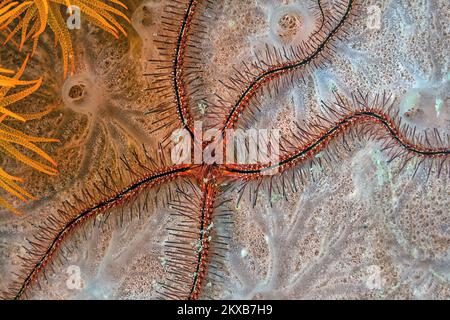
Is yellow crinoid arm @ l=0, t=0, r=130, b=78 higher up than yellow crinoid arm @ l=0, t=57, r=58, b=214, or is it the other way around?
yellow crinoid arm @ l=0, t=0, r=130, b=78

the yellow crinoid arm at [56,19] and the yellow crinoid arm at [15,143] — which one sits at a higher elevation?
the yellow crinoid arm at [56,19]

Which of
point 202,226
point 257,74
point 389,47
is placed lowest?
point 202,226

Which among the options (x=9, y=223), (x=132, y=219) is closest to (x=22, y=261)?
(x=9, y=223)

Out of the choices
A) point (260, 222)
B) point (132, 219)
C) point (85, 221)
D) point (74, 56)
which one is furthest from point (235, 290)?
point (74, 56)

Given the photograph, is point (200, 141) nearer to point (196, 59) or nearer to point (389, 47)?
point (196, 59)

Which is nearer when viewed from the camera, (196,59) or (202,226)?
(202,226)

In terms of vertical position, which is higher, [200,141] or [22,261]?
[200,141]

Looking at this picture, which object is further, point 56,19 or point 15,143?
point 15,143

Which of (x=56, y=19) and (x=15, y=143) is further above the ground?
(x=56, y=19)

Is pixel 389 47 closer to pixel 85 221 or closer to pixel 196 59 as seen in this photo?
pixel 196 59
